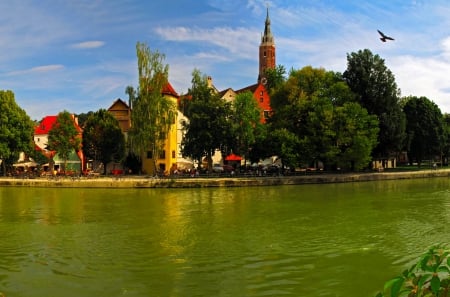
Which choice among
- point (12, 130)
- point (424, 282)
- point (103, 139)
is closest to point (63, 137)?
point (103, 139)

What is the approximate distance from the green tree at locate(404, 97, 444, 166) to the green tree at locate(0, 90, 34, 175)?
2263 inches

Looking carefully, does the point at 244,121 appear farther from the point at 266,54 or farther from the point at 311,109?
the point at 266,54

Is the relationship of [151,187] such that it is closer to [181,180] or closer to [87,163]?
[181,180]

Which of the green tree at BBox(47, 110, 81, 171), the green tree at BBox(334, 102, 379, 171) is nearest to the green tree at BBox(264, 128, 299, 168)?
the green tree at BBox(334, 102, 379, 171)

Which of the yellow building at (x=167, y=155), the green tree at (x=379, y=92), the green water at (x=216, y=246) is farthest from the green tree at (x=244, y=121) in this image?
the green water at (x=216, y=246)

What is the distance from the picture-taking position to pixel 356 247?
16.6m

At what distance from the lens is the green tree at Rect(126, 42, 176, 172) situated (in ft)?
172

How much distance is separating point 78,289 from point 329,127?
44.6 meters

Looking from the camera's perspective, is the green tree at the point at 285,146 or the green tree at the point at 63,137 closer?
the green tree at the point at 285,146

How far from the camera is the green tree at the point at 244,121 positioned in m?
55.0

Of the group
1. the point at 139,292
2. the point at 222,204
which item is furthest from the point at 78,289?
the point at 222,204

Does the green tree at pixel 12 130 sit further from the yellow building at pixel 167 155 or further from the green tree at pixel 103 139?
the yellow building at pixel 167 155

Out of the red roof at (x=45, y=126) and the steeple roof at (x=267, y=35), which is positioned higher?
the steeple roof at (x=267, y=35)

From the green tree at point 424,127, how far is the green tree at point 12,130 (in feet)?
189
